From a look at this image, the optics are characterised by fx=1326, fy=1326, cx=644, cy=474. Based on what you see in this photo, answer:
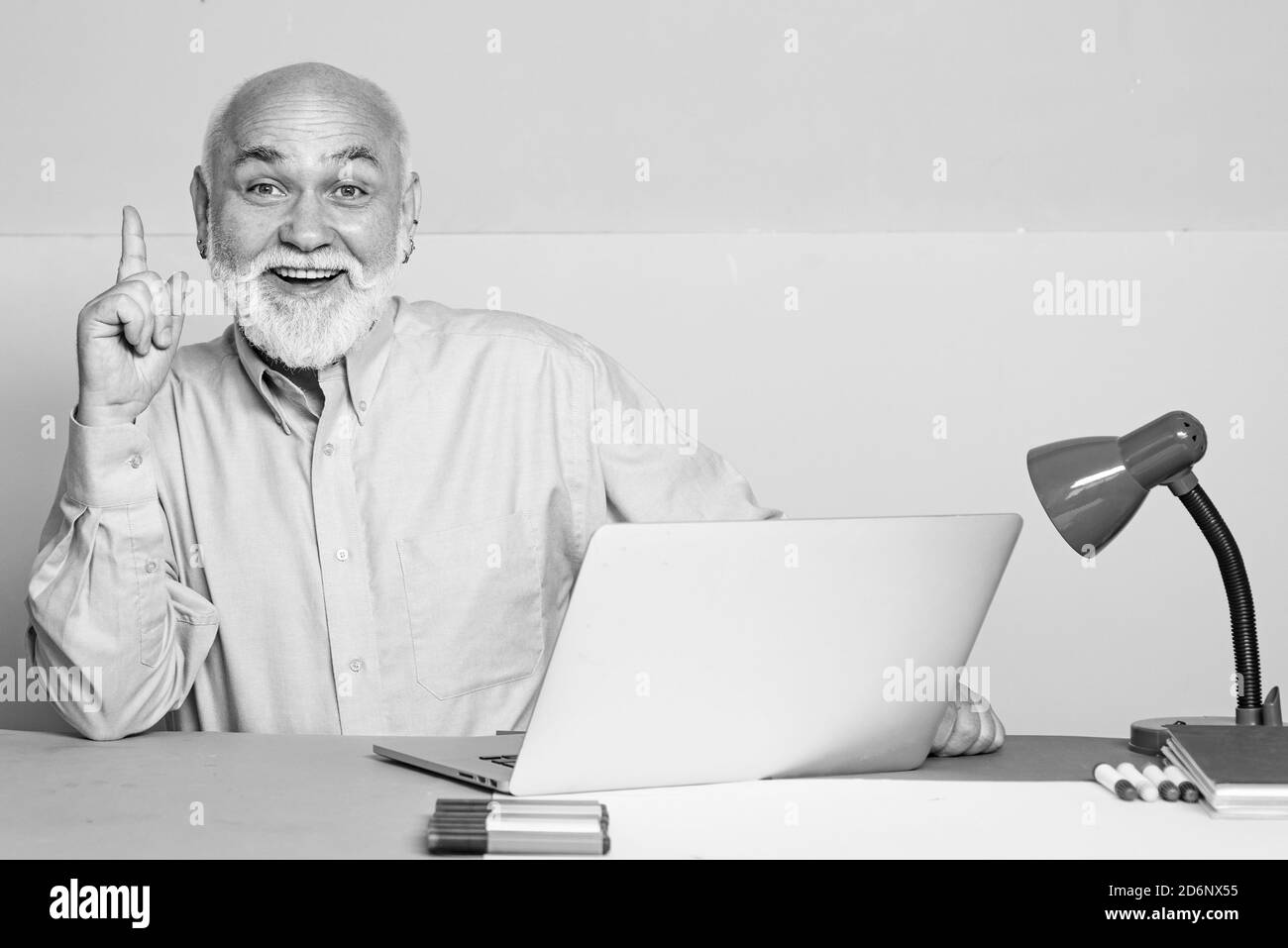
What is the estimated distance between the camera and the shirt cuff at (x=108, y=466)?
156 cm

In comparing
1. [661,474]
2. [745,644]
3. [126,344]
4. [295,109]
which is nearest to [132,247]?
[126,344]

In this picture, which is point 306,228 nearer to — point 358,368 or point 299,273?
point 299,273

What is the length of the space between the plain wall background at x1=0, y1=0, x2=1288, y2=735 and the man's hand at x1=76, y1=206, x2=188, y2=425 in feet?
3.27

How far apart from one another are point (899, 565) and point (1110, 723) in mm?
1746

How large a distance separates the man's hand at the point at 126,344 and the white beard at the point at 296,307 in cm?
24

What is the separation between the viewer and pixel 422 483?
1.93 meters

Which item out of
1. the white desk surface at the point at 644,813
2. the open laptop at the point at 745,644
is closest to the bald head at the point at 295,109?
the white desk surface at the point at 644,813

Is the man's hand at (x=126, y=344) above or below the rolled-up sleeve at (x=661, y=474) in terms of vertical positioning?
above

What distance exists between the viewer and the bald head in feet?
6.27

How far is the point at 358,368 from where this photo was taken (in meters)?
1.93

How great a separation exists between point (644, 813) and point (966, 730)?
0.44 metres

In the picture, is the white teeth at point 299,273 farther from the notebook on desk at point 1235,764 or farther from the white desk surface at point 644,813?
the notebook on desk at point 1235,764

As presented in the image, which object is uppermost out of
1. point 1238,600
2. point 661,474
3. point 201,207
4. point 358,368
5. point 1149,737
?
point 201,207

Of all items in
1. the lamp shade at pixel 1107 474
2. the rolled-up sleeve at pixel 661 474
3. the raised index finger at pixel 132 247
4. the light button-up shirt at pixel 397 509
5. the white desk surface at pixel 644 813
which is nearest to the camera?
the white desk surface at pixel 644 813
